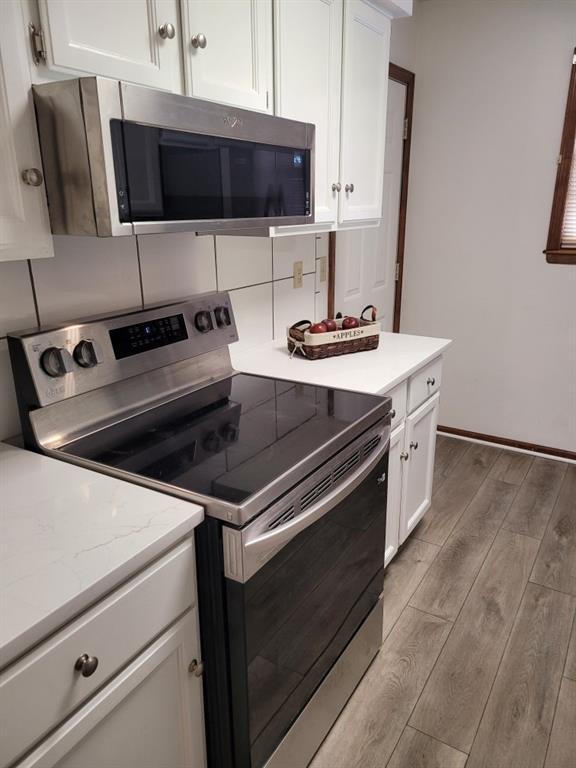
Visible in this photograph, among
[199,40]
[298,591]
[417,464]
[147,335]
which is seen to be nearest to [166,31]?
[199,40]

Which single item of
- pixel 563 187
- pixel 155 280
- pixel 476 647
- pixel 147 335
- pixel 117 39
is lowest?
pixel 476 647

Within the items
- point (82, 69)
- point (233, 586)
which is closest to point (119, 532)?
point (233, 586)

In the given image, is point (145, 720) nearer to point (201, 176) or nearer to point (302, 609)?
point (302, 609)

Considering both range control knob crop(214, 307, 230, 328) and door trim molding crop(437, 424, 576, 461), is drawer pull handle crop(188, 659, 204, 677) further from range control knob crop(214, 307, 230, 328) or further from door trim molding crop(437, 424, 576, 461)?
door trim molding crop(437, 424, 576, 461)

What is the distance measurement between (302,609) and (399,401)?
0.85 m

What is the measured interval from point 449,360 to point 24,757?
10.0 feet

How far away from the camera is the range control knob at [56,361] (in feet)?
4.10

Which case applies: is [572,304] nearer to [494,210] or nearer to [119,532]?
[494,210]

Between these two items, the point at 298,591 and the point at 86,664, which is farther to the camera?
the point at 298,591

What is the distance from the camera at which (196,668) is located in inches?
44.1

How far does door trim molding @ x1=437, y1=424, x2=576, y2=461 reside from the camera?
3.19 metres

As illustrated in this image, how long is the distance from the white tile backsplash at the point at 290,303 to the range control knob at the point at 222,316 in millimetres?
487

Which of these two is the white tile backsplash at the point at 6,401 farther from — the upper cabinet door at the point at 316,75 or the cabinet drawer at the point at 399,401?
the cabinet drawer at the point at 399,401

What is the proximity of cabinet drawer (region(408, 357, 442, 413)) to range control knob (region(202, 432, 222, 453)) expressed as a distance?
Result: 89 cm
